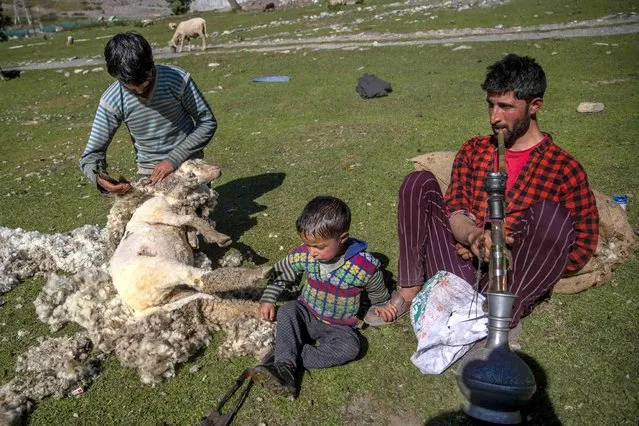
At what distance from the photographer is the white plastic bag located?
2988mm

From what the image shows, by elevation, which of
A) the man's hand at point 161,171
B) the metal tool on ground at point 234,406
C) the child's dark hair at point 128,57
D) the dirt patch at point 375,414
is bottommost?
the dirt patch at point 375,414

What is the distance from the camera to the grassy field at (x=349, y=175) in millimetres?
2842

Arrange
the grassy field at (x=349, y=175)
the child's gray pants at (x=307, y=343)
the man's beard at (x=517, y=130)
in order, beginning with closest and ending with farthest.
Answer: the grassy field at (x=349, y=175) → the child's gray pants at (x=307, y=343) → the man's beard at (x=517, y=130)

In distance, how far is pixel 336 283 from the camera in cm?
316

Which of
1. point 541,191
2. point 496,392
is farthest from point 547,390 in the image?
point 541,191

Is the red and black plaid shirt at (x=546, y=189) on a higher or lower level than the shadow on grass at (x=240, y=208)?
higher

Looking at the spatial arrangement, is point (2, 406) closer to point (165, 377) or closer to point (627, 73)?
point (165, 377)

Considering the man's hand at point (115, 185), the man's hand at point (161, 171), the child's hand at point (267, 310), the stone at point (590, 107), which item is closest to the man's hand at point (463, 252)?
the child's hand at point (267, 310)

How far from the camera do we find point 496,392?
222 centimetres

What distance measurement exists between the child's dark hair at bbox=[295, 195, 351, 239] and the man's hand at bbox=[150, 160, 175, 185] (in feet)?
5.55

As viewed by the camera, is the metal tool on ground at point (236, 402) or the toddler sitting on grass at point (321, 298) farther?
the toddler sitting on grass at point (321, 298)

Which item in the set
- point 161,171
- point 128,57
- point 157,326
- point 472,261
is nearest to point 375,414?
point 472,261

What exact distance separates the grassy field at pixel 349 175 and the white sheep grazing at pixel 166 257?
0.47m

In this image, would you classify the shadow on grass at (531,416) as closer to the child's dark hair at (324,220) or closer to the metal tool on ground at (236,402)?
the metal tool on ground at (236,402)
